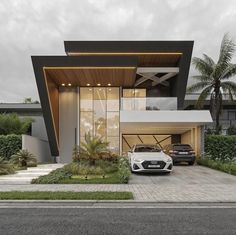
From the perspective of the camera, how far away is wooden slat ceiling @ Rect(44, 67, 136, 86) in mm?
22312

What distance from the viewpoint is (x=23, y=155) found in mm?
19766

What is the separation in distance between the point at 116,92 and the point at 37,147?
7512 millimetres

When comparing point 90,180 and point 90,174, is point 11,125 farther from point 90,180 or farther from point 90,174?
point 90,180

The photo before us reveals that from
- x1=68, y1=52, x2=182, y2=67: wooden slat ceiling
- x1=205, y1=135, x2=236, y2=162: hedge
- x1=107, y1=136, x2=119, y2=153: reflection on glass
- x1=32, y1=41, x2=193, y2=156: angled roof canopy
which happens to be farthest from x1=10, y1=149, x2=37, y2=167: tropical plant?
x1=205, y1=135, x2=236, y2=162: hedge

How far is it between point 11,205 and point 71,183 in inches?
168

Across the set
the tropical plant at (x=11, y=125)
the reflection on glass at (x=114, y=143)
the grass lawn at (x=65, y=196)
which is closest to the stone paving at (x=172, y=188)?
the grass lawn at (x=65, y=196)

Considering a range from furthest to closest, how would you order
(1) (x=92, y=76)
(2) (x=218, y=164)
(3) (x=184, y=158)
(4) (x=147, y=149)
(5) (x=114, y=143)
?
1. (5) (x=114, y=143)
2. (1) (x=92, y=76)
3. (3) (x=184, y=158)
4. (2) (x=218, y=164)
5. (4) (x=147, y=149)

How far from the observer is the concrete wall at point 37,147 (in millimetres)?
22469

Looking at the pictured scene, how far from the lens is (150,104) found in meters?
23.1

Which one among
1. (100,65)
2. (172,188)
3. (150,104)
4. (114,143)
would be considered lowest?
(172,188)

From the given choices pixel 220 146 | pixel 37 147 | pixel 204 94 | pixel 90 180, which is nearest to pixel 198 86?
pixel 204 94

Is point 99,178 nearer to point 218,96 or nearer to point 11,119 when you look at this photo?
point 11,119

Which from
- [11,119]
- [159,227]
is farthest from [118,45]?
[159,227]

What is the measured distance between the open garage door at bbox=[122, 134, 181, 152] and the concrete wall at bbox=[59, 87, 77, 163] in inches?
227
